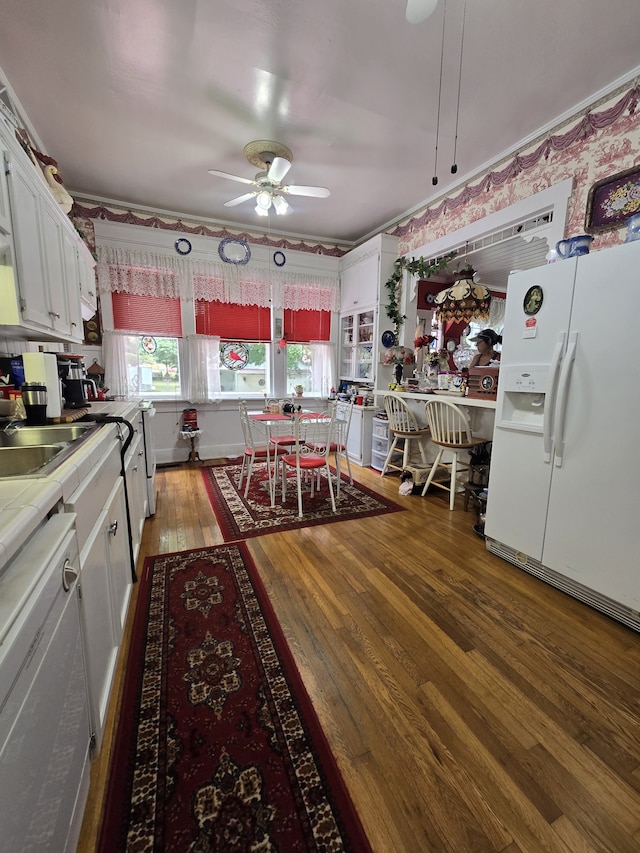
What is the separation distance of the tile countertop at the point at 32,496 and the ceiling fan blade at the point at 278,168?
7.90 feet

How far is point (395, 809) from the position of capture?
1020 millimetres

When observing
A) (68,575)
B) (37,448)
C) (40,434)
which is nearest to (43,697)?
(68,575)

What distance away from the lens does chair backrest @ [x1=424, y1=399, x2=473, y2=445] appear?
3.07 metres

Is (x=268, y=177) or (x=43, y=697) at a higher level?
(x=268, y=177)

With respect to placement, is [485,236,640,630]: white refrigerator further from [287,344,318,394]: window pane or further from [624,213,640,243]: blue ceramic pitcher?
[287,344,318,394]: window pane

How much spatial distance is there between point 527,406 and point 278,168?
2.43m

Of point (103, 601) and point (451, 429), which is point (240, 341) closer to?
point (451, 429)

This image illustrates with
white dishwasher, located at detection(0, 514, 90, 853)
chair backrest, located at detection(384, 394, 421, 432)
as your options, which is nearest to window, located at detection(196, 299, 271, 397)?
chair backrest, located at detection(384, 394, 421, 432)

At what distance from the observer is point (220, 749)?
1.17 metres

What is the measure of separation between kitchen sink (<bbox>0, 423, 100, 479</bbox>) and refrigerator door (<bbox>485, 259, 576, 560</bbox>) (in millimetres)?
2257

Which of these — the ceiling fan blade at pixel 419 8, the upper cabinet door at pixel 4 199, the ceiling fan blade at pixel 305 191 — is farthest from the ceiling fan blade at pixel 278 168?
the upper cabinet door at pixel 4 199

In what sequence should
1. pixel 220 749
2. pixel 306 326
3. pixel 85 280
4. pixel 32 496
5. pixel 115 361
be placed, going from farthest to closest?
pixel 306 326
pixel 115 361
pixel 85 280
pixel 220 749
pixel 32 496

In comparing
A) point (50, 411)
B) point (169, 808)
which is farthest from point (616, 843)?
point (50, 411)

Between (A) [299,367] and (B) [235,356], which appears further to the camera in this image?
(A) [299,367]
